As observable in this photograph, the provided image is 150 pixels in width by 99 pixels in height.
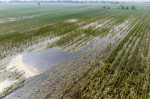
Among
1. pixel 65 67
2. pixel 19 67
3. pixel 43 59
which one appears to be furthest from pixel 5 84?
pixel 65 67

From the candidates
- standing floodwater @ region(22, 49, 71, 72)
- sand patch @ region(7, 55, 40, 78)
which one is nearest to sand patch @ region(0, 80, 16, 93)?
sand patch @ region(7, 55, 40, 78)

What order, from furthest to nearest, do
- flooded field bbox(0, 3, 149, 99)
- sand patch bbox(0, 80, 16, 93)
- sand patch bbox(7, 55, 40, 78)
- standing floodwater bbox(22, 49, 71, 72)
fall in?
standing floodwater bbox(22, 49, 71, 72) < sand patch bbox(7, 55, 40, 78) < sand patch bbox(0, 80, 16, 93) < flooded field bbox(0, 3, 149, 99)

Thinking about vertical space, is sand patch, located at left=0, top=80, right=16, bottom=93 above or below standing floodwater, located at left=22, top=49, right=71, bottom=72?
below

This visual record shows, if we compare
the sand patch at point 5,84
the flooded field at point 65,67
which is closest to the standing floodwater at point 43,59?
the flooded field at point 65,67

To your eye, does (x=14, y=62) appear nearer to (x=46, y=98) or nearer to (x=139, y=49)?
(x=46, y=98)

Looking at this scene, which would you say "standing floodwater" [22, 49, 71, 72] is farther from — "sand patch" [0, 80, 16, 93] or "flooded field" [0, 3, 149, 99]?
"sand patch" [0, 80, 16, 93]

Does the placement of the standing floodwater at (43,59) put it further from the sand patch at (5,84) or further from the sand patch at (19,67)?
A: the sand patch at (5,84)

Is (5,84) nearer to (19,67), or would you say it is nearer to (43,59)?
(19,67)

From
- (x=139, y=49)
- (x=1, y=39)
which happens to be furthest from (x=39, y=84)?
(x=1, y=39)
